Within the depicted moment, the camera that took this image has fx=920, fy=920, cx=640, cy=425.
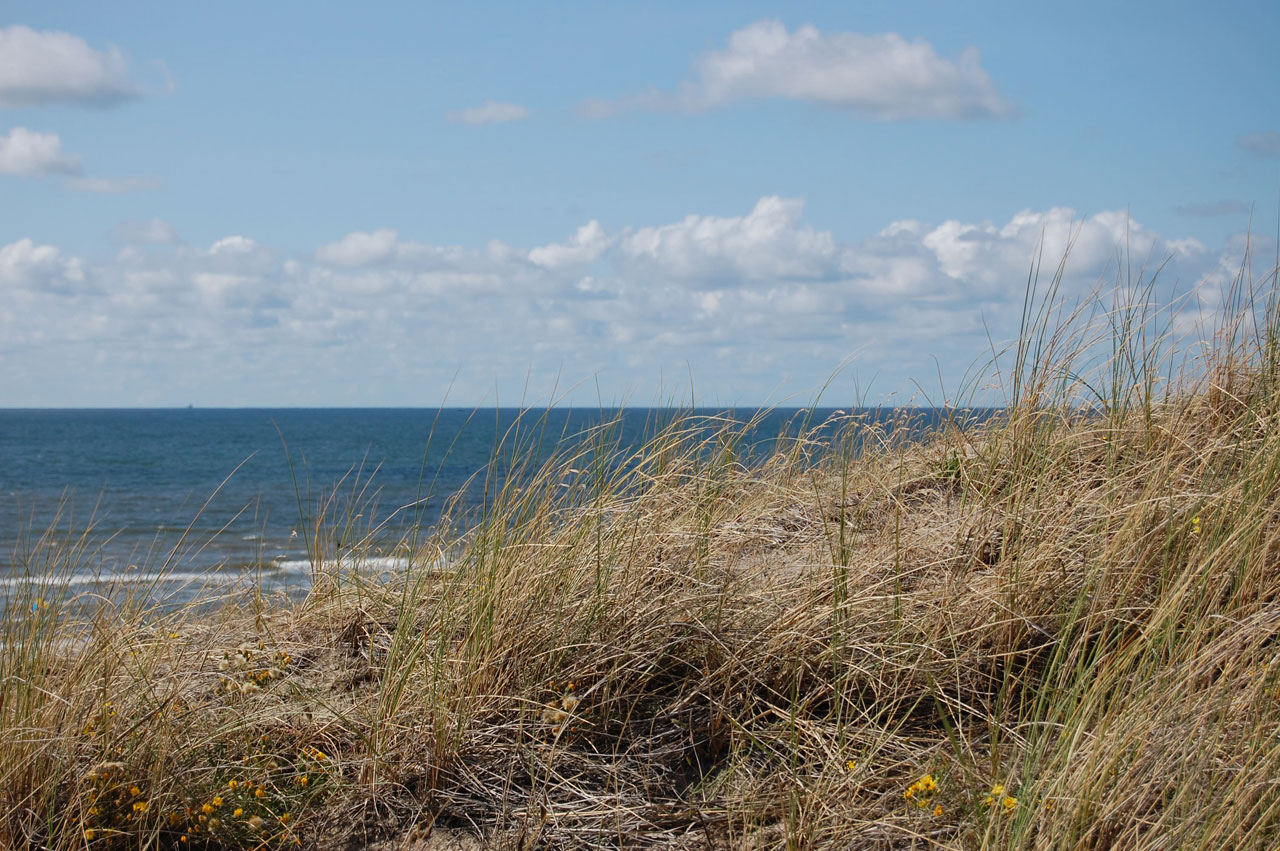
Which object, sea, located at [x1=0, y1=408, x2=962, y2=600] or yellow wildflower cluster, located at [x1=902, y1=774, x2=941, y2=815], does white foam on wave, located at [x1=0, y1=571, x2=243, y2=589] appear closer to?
sea, located at [x1=0, y1=408, x2=962, y2=600]

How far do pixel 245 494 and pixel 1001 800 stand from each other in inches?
968

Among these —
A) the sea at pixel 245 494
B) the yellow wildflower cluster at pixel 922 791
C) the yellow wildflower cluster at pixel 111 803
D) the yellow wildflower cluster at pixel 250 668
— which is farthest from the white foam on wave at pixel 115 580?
the yellow wildflower cluster at pixel 922 791

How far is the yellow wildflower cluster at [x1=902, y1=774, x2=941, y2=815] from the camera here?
213cm

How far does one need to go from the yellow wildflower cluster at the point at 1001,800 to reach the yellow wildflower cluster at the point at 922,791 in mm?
124

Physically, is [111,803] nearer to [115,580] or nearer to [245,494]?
[115,580]

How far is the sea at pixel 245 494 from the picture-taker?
3418 millimetres

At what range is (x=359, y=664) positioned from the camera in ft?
10.3

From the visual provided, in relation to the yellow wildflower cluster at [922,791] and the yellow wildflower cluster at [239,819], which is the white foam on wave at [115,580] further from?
the yellow wildflower cluster at [922,791]

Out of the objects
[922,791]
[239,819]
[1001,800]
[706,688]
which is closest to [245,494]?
[239,819]

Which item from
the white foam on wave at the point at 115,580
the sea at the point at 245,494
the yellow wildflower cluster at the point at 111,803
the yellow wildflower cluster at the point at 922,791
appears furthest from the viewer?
the sea at the point at 245,494

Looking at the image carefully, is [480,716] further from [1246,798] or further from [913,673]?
[1246,798]

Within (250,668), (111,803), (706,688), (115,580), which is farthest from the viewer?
(115,580)

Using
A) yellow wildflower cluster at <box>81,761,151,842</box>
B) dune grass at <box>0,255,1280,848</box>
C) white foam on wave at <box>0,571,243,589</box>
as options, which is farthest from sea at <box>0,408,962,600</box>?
yellow wildflower cluster at <box>81,761,151,842</box>

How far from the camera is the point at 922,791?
218 centimetres
